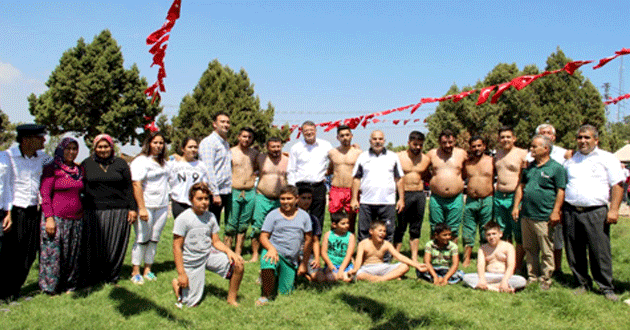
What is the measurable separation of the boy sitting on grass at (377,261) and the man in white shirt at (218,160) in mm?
2093

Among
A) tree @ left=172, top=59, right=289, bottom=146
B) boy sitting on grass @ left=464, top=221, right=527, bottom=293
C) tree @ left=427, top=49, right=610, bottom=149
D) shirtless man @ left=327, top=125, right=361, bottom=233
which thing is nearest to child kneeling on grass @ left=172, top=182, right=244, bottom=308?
shirtless man @ left=327, top=125, right=361, bottom=233

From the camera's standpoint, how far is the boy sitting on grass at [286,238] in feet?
17.6

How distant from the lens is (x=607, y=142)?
110 ft

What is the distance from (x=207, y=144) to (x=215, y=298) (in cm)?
238

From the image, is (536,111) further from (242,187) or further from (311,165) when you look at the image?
(242,187)

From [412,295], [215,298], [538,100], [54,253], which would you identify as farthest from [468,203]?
[538,100]

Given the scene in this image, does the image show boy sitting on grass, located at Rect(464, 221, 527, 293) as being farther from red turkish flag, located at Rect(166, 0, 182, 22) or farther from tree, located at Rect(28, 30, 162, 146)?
tree, located at Rect(28, 30, 162, 146)

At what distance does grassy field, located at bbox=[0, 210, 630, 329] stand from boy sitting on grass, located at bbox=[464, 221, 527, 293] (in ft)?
0.56

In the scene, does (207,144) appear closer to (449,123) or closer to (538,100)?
(449,123)

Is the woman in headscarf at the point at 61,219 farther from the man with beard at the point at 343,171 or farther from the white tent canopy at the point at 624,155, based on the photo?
the white tent canopy at the point at 624,155

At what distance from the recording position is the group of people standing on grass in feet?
16.9

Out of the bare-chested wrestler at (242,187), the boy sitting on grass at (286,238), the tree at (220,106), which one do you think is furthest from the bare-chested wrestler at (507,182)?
the tree at (220,106)

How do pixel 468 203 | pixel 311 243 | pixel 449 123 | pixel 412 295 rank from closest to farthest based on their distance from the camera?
pixel 412 295
pixel 311 243
pixel 468 203
pixel 449 123

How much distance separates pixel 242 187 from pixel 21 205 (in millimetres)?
2975
